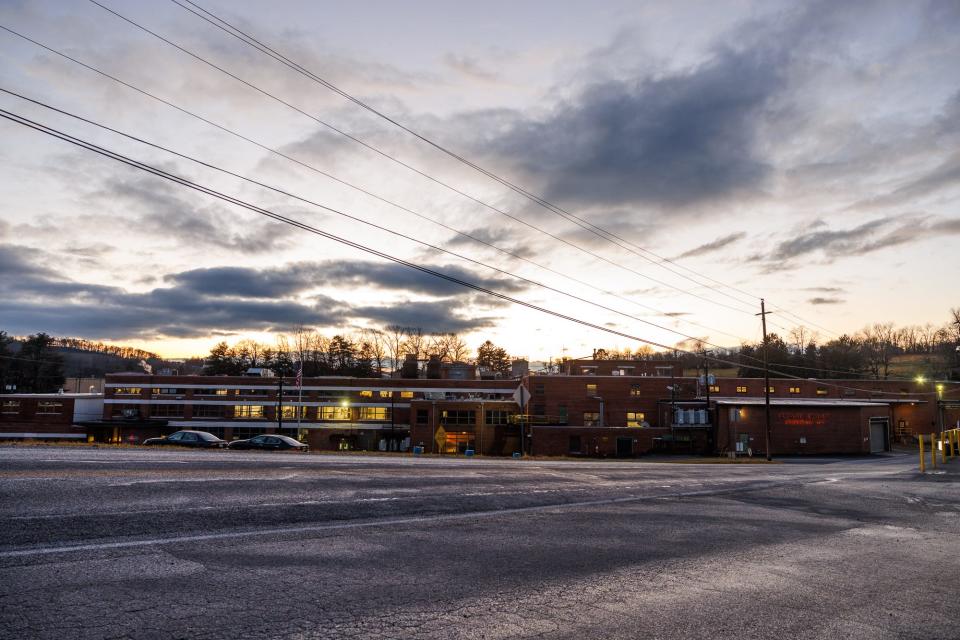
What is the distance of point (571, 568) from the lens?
7703 millimetres

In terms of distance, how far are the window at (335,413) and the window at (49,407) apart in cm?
3990

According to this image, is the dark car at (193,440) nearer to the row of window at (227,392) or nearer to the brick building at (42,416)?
the row of window at (227,392)

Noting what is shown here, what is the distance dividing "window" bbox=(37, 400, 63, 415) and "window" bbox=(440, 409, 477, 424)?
199ft

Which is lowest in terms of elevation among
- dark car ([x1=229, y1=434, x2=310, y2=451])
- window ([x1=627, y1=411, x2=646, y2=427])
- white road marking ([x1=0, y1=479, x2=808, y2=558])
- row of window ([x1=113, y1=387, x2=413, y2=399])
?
window ([x1=627, y1=411, x2=646, y2=427])

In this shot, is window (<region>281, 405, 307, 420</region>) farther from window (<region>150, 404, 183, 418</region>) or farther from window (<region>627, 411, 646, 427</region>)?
window (<region>627, 411, 646, 427</region>)

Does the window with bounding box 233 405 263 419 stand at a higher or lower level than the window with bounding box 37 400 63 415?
lower

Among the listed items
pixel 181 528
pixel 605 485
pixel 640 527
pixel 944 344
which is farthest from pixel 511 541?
pixel 944 344

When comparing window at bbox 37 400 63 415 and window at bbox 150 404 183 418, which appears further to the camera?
window at bbox 150 404 183 418

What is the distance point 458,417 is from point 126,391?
5554cm

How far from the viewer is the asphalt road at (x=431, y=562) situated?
5.47 metres

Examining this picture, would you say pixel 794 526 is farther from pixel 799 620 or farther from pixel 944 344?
pixel 944 344

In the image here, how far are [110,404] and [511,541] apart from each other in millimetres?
104418

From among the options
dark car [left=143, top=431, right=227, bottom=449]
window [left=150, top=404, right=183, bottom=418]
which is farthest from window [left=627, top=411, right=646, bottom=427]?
window [left=150, top=404, right=183, bottom=418]

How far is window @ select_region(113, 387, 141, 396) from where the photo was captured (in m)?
95.5
